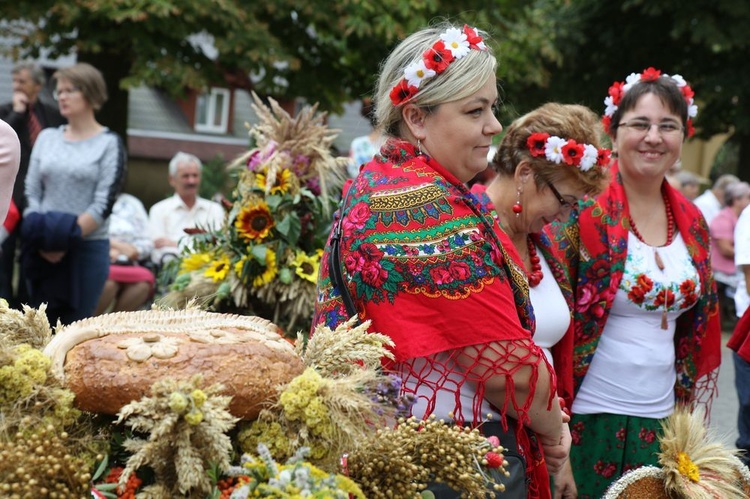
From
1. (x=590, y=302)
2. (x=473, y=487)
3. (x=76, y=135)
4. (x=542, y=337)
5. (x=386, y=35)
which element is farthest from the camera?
(x=386, y=35)

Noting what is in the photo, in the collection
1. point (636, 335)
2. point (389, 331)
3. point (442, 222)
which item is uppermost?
point (442, 222)

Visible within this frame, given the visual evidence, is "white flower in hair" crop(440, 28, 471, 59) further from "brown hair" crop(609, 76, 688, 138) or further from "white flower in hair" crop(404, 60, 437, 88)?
"brown hair" crop(609, 76, 688, 138)

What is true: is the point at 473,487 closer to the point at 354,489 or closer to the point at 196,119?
the point at 354,489

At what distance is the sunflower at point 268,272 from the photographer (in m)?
4.37

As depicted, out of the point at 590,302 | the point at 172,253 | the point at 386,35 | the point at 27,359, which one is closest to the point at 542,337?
the point at 590,302

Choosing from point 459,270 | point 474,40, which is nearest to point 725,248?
point 474,40

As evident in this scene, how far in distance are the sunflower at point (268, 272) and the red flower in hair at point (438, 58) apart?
6.22 ft

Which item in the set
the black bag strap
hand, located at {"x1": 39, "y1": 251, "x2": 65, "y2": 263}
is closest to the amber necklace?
the black bag strap

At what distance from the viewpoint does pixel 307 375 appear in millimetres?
1904

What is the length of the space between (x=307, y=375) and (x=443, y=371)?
2.24 ft

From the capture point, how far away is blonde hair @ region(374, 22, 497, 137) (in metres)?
2.65

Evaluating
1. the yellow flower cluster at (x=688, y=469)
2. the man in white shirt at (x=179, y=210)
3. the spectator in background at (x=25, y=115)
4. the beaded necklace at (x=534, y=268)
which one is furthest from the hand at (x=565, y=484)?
the man in white shirt at (x=179, y=210)

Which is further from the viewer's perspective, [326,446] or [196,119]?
[196,119]

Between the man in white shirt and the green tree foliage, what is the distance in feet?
8.29
